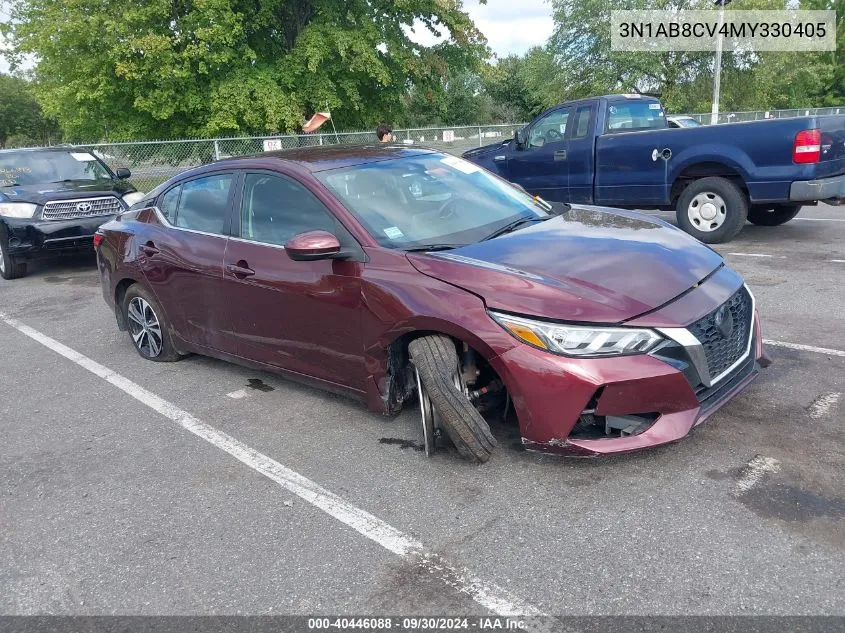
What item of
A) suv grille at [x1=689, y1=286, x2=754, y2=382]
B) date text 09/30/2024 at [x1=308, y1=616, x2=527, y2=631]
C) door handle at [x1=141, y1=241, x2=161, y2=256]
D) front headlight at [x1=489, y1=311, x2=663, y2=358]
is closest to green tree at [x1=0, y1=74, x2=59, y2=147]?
door handle at [x1=141, y1=241, x2=161, y2=256]

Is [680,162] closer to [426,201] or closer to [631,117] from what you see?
[631,117]

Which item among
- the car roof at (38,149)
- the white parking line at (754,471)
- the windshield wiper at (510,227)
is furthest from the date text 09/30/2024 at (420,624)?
the car roof at (38,149)

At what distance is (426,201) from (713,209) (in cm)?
566

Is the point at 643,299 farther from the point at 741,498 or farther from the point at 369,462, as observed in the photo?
the point at 369,462

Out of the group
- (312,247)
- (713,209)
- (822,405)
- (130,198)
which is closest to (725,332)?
(822,405)

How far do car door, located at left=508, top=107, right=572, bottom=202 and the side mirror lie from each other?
6751 millimetres

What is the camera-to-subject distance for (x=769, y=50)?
3766 cm

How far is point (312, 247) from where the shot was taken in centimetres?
378

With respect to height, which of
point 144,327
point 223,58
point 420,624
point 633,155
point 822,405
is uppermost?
point 223,58

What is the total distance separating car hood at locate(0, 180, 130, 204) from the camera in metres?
9.83

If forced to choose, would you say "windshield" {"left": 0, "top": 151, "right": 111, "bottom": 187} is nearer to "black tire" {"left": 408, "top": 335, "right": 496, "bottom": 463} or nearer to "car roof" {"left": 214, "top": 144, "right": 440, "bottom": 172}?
"car roof" {"left": 214, "top": 144, "right": 440, "bottom": 172}

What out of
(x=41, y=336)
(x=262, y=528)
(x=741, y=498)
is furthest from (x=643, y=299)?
(x=41, y=336)

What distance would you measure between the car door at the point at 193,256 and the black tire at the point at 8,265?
220 inches

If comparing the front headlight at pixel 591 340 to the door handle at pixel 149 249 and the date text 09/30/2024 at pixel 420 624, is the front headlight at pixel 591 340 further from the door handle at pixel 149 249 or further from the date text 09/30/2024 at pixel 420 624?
the door handle at pixel 149 249
